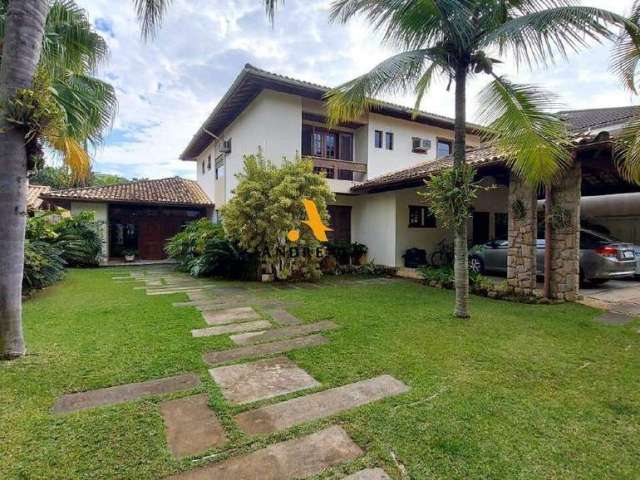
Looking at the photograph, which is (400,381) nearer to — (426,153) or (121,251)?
(426,153)

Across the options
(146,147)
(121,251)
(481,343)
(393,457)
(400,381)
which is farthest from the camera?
(146,147)

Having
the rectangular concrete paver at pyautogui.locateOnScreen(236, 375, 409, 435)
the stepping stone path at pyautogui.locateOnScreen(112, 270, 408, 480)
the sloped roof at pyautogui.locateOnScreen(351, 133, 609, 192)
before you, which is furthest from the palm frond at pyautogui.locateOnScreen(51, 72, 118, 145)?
the sloped roof at pyautogui.locateOnScreen(351, 133, 609, 192)

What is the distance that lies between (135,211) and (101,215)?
1.51 meters

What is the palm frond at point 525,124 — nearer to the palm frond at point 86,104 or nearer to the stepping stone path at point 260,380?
the stepping stone path at point 260,380

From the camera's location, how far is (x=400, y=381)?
11.3 ft

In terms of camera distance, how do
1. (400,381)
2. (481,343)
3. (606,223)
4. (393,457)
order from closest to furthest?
(393,457) → (400,381) → (481,343) → (606,223)

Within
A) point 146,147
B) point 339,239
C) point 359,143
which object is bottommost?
point 339,239

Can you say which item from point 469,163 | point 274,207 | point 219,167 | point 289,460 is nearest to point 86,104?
point 274,207

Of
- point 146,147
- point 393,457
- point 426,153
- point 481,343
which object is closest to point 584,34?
point 481,343

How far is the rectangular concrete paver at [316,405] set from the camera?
2688 millimetres

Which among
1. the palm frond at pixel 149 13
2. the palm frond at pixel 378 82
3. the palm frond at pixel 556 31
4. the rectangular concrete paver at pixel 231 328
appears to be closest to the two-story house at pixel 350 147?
the palm frond at pixel 378 82

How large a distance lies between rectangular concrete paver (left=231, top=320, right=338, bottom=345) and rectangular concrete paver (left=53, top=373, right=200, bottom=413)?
1.27 metres

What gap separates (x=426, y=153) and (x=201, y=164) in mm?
13293

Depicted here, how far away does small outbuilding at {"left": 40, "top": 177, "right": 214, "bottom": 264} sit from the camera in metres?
15.1
